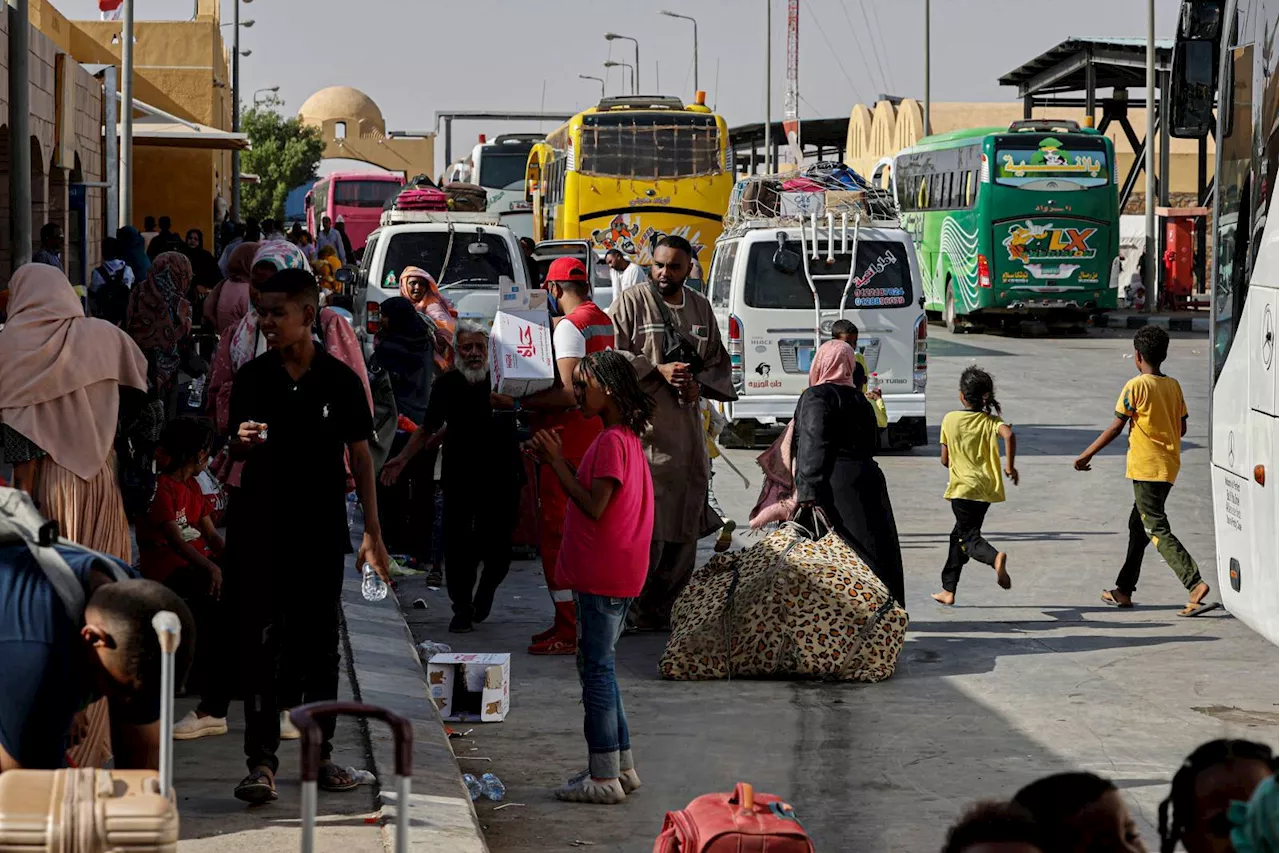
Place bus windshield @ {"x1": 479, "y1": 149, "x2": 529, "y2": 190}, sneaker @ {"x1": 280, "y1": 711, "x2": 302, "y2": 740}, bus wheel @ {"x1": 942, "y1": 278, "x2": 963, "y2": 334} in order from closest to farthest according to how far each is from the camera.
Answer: sneaker @ {"x1": 280, "y1": 711, "x2": 302, "y2": 740}, bus wheel @ {"x1": 942, "y1": 278, "x2": 963, "y2": 334}, bus windshield @ {"x1": 479, "y1": 149, "x2": 529, "y2": 190}

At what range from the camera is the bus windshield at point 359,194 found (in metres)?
50.7

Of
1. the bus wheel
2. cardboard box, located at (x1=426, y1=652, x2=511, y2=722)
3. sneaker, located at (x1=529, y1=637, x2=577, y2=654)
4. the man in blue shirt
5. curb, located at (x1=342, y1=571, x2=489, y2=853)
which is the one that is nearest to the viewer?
the man in blue shirt

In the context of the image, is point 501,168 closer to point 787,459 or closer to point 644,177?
point 644,177

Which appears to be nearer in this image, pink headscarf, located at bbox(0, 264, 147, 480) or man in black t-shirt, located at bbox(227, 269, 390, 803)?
Result: man in black t-shirt, located at bbox(227, 269, 390, 803)

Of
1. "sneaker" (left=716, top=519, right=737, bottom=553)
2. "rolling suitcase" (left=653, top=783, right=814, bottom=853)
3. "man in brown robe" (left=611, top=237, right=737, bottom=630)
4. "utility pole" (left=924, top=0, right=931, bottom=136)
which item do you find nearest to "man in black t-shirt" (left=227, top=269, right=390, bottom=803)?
"rolling suitcase" (left=653, top=783, right=814, bottom=853)

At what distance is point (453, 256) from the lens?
1808 cm

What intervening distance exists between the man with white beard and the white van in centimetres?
756

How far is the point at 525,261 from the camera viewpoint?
1875 cm

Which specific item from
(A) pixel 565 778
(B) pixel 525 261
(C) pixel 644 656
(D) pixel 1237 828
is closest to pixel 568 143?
(B) pixel 525 261

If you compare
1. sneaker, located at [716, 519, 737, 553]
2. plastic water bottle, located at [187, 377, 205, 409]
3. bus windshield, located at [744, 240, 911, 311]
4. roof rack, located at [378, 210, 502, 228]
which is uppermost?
roof rack, located at [378, 210, 502, 228]

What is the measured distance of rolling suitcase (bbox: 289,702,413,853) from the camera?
10.9 feet

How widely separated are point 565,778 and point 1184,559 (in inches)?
183

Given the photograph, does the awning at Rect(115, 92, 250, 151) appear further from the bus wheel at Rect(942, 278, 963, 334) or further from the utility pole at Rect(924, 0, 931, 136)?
the utility pole at Rect(924, 0, 931, 136)

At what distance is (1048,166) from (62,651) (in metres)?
30.6
